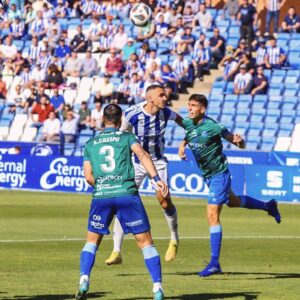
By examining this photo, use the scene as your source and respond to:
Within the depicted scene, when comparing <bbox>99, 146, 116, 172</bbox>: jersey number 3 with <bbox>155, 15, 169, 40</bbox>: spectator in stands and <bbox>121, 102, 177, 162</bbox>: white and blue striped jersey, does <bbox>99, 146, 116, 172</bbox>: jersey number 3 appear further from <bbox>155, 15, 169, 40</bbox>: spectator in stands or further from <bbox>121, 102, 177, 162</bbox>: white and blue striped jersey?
<bbox>155, 15, 169, 40</bbox>: spectator in stands

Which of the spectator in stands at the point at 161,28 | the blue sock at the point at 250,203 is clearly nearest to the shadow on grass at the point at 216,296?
the blue sock at the point at 250,203

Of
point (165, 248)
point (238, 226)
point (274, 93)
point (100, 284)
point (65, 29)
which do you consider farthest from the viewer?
point (65, 29)

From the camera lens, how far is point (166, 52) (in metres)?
37.7

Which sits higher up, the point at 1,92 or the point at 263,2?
the point at 263,2

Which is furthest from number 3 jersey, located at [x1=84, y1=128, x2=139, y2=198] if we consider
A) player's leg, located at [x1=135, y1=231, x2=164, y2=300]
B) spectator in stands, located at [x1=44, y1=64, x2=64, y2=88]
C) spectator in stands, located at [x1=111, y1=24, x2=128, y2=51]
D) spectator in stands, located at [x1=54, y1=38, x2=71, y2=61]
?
spectator in stands, located at [x1=54, y1=38, x2=71, y2=61]

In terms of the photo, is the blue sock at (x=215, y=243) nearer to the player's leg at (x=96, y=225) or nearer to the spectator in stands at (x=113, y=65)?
the player's leg at (x=96, y=225)

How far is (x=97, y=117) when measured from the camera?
3509cm

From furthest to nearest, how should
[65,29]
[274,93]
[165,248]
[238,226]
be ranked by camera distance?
[65,29] < [274,93] < [238,226] < [165,248]

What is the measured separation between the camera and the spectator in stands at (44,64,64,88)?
37.9 m

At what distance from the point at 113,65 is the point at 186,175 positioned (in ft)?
25.9

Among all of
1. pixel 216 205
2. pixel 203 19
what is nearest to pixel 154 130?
pixel 216 205

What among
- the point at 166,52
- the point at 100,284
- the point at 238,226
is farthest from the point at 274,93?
the point at 100,284

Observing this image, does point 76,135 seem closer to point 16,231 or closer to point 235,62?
point 235,62

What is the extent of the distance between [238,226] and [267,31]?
15498mm
